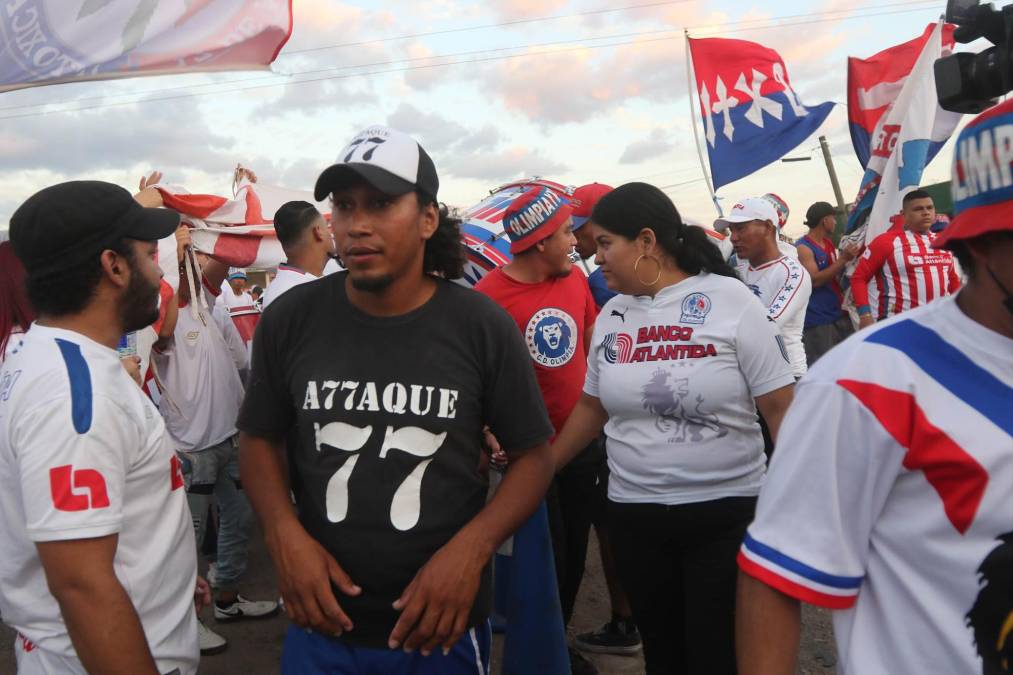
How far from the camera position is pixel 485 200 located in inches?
203

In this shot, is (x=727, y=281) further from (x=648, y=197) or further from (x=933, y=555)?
(x=933, y=555)

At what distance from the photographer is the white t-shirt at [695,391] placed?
277 centimetres

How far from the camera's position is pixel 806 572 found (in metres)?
1.34

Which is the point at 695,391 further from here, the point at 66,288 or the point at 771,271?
the point at 771,271

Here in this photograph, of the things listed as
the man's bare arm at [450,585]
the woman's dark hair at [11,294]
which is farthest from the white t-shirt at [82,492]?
the woman's dark hair at [11,294]

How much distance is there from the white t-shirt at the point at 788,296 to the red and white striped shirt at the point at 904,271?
894mm

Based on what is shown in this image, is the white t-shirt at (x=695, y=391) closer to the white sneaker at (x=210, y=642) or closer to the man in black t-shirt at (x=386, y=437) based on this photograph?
the man in black t-shirt at (x=386, y=437)

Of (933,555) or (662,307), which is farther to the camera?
(662,307)

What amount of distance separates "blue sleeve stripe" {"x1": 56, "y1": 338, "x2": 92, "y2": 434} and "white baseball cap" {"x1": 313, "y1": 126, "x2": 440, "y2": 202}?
72cm

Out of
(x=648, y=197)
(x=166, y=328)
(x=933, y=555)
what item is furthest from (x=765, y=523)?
(x=166, y=328)

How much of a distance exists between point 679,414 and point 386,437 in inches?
49.9

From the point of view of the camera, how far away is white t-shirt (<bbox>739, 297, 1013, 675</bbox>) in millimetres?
1230

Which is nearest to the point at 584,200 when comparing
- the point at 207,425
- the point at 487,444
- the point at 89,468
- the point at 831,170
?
the point at 487,444

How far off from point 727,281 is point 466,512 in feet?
4.85
